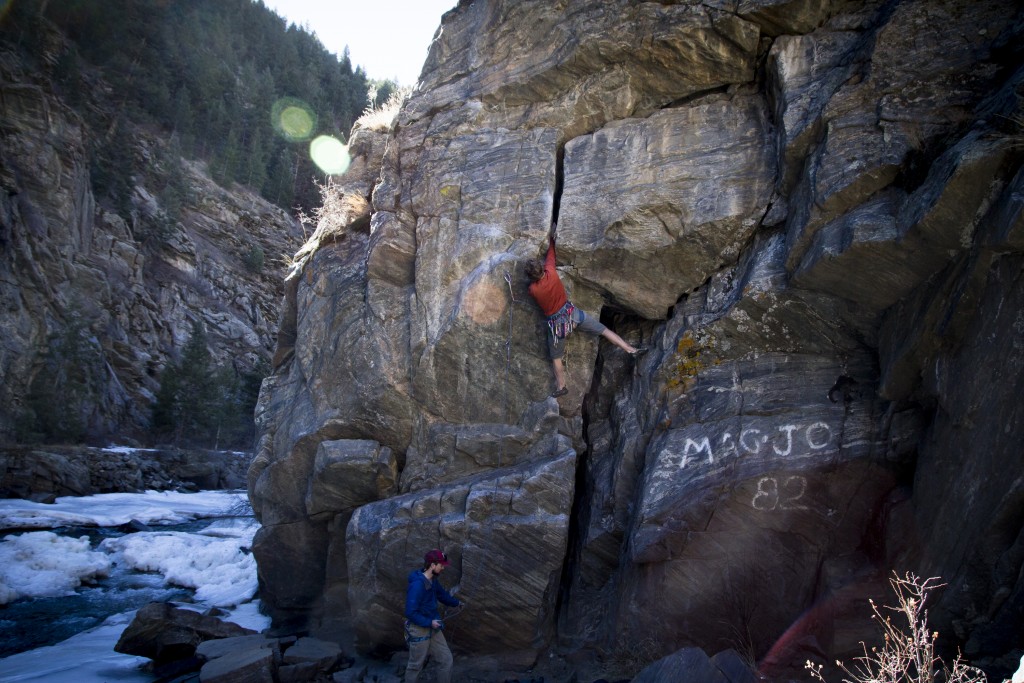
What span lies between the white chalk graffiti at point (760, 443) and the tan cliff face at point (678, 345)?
28mm

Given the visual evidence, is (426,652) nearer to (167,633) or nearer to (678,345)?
(167,633)

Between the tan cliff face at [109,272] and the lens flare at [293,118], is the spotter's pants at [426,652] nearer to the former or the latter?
the tan cliff face at [109,272]

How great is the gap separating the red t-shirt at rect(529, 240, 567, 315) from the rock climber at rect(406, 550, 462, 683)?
3136mm

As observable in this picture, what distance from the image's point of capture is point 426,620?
6.48 metres

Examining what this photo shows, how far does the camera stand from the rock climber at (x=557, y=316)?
24.9ft

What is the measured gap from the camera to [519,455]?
7.90 metres

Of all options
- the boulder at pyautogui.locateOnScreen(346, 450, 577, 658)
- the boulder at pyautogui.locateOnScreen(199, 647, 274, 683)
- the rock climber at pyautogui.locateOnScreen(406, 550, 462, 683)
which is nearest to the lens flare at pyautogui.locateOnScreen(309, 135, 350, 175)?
the boulder at pyautogui.locateOnScreen(346, 450, 577, 658)

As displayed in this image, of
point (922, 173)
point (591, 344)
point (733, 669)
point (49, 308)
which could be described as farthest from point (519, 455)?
point (49, 308)

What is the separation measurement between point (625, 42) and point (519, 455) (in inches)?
216

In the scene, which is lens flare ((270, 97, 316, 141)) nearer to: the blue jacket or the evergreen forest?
the evergreen forest

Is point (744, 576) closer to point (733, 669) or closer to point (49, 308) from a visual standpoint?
point (733, 669)

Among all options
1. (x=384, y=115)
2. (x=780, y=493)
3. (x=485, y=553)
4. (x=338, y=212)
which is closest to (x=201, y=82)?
(x=384, y=115)

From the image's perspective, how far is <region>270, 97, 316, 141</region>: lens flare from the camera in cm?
5092

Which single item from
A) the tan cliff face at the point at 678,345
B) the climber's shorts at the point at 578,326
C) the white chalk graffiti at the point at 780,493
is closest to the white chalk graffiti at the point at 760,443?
the tan cliff face at the point at 678,345
